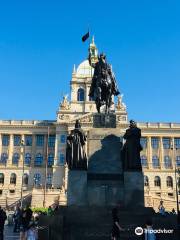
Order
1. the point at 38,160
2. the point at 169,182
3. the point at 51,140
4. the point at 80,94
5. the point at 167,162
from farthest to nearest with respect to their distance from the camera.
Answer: the point at 80,94
the point at 51,140
the point at 38,160
the point at 167,162
the point at 169,182

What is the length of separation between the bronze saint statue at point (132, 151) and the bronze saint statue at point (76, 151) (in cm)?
190

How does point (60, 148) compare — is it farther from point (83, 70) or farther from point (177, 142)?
point (177, 142)

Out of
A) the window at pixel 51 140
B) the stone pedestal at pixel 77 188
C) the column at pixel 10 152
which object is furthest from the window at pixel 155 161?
the stone pedestal at pixel 77 188

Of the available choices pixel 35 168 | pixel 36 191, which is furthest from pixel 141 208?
pixel 35 168

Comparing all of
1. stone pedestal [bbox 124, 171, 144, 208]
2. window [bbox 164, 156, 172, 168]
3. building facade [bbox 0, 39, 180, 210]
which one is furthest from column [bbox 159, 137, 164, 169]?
stone pedestal [bbox 124, 171, 144, 208]

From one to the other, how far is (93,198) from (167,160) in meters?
67.9

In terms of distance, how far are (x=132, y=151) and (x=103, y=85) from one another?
426cm

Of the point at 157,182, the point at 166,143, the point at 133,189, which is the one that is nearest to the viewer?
the point at 133,189

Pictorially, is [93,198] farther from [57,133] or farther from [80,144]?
[57,133]

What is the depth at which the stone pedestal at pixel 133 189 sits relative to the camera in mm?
13981

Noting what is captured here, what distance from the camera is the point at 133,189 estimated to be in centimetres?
1420

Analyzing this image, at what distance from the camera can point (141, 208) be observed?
1338cm

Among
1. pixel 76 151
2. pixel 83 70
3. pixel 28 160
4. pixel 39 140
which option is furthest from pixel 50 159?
pixel 76 151

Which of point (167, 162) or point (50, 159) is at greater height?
point (50, 159)
